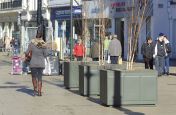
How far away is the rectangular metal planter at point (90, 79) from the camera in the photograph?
16438 mm

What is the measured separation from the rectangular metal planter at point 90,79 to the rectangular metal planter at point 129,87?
1966mm

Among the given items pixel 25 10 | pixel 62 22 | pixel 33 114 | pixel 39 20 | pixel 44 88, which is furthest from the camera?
pixel 25 10

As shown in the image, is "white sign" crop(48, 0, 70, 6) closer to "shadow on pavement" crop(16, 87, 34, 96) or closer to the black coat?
the black coat

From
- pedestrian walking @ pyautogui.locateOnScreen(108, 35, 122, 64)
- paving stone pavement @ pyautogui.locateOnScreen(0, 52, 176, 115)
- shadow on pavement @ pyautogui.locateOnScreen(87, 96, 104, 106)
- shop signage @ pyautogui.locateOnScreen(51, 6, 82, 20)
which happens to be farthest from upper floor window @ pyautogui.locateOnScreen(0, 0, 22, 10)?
shadow on pavement @ pyautogui.locateOnScreen(87, 96, 104, 106)

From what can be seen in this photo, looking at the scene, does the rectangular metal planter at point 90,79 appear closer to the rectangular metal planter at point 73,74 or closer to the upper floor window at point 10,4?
the rectangular metal planter at point 73,74

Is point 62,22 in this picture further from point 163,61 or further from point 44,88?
point 44,88

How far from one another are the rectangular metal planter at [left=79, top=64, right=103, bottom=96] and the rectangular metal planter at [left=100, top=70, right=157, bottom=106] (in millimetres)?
1966

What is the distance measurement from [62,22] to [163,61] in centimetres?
2979

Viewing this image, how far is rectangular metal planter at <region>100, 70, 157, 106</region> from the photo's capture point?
46.5 ft

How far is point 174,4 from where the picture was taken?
128 feet

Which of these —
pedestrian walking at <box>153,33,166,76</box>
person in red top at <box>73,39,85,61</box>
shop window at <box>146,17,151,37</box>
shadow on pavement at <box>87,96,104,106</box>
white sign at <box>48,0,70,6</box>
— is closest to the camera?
shadow on pavement at <box>87,96,104,106</box>

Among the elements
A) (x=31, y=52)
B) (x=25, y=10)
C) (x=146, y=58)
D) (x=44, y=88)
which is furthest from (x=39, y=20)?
(x=25, y=10)

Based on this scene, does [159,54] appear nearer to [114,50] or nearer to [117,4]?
[114,50]

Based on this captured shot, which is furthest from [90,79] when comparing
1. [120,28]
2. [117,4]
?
[120,28]
